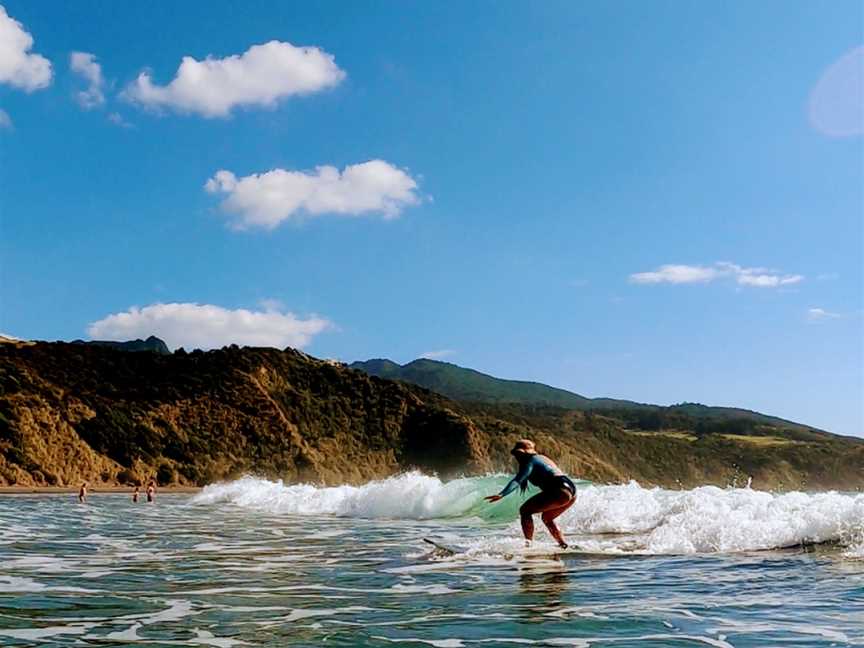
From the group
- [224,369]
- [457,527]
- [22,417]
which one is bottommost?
[457,527]

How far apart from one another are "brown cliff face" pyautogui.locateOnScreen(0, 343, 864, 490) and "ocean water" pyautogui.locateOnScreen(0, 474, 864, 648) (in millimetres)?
51145

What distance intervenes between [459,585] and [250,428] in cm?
7748

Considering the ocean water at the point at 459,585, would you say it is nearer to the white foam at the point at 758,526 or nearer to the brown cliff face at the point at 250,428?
the white foam at the point at 758,526

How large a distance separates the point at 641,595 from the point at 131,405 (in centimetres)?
7606

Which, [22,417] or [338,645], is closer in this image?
[338,645]

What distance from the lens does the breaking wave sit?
49.0ft

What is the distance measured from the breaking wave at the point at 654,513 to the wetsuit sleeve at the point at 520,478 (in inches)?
73.6

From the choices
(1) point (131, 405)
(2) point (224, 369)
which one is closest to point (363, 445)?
(2) point (224, 369)

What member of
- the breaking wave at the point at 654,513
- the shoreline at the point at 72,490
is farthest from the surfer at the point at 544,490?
the shoreline at the point at 72,490

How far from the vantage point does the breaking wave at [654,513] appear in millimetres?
14938

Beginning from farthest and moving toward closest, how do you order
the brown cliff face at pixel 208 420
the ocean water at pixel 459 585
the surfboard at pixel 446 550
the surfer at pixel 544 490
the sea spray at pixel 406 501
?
the brown cliff face at pixel 208 420 < the sea spray at pixel 406 501 < the surfboard at pixel 446 550 < the surfer at pixel 544 490 < the ocean water at pixel 459 585

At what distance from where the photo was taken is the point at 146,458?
7362cm

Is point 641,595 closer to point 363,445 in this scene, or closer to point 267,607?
point 267,607

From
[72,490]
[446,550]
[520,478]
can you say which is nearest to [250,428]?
[72,490]
